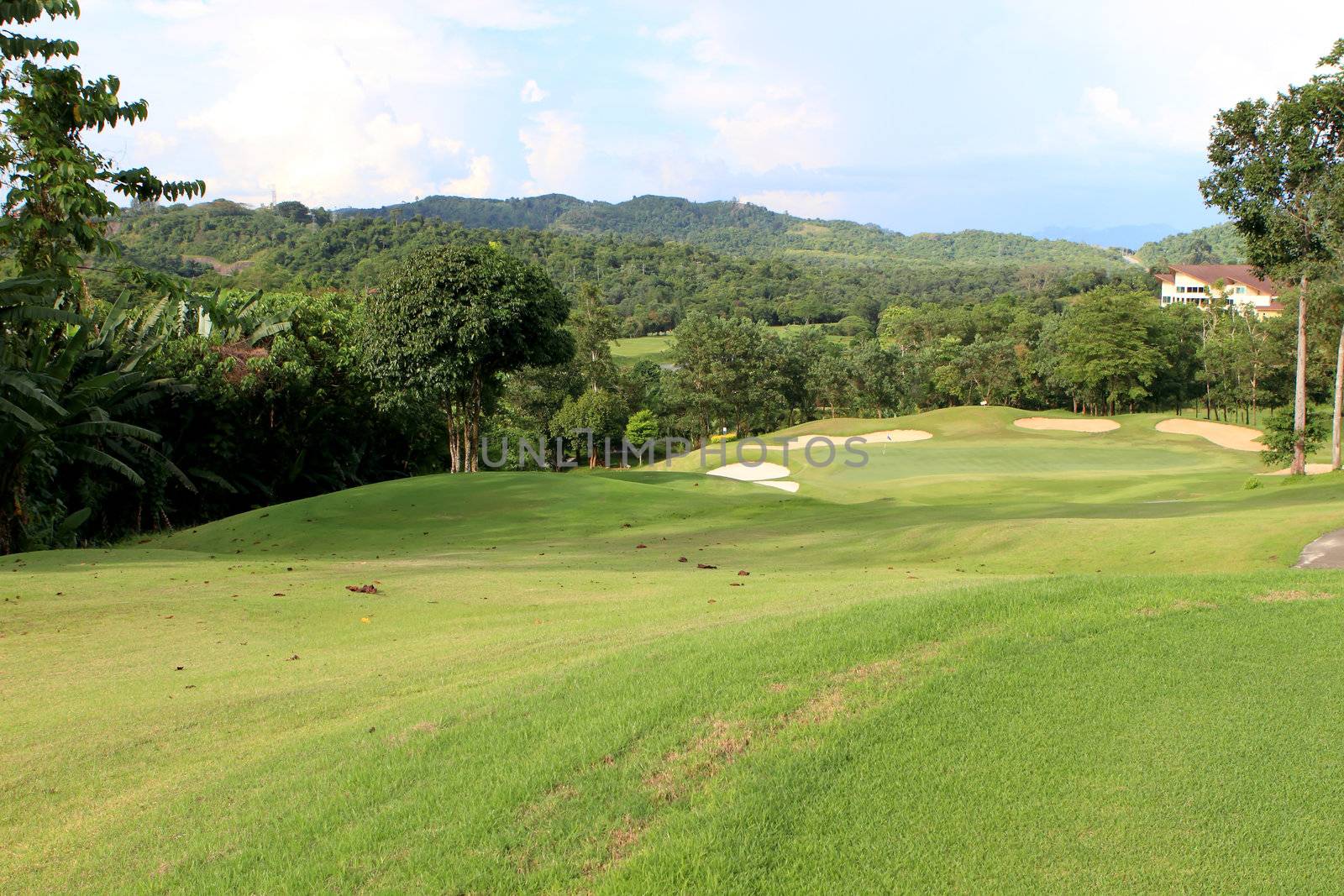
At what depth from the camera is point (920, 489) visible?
103ft

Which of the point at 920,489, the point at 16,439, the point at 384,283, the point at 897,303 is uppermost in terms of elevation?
the point at 897,303

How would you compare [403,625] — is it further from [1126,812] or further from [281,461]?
[281,461]

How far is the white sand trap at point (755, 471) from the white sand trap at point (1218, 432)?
2286 cm

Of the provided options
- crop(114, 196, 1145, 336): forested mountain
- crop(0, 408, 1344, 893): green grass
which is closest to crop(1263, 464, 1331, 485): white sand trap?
crop(0, 408, 1344, 893): green grass

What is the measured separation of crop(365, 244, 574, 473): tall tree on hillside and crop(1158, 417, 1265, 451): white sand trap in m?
34.2

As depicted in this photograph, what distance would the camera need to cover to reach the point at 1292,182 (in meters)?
28.8

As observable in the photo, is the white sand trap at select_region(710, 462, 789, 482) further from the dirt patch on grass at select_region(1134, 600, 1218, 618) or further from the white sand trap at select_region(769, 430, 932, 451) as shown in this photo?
the dirt patch on grass at select_region(1134, 600, 1218, 618)

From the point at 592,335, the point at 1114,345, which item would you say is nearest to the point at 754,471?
the point at 592,335

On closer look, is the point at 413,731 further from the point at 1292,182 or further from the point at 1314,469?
the point at 1314,469

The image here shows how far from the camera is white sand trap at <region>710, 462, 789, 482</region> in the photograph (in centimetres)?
3950

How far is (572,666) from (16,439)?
1824cm

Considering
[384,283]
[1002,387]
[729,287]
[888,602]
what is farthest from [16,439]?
[729,287]

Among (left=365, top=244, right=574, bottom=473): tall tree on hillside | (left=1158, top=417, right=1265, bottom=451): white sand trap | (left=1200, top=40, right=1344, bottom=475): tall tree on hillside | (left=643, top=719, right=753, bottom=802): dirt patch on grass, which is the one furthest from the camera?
(left=1158, top=417, right=1265, bottom=451): white sand trap

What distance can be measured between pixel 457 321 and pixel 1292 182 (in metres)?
25.2
